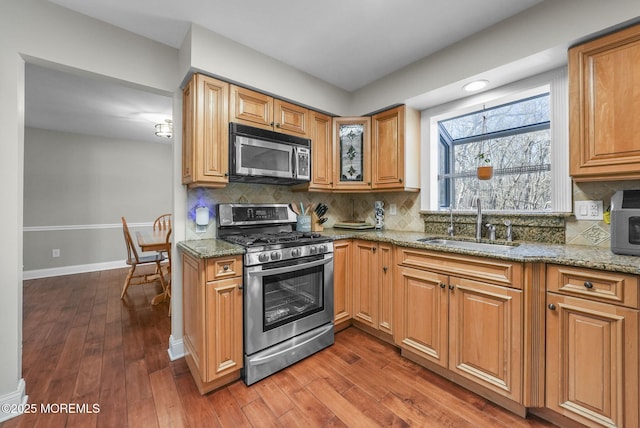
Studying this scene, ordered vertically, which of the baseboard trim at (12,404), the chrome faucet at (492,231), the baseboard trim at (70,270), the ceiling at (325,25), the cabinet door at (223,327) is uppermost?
the ceiling at (325,25)

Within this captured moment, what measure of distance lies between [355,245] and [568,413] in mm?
1642

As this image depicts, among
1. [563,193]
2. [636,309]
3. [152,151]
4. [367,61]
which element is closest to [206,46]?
[367,61]

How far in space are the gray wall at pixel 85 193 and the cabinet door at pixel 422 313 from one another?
432 centimetres

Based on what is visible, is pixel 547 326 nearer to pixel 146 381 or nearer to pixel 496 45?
pixel 496 45

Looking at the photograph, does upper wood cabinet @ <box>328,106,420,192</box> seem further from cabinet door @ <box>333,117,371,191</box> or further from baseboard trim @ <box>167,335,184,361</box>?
baseboard trim @ <box>167,335,184,361</box>

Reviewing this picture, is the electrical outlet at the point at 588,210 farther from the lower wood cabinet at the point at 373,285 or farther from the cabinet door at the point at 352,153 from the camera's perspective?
the cabinet door at the point at 352,153

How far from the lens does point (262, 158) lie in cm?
224

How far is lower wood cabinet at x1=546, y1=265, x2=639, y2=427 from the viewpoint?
122 cm

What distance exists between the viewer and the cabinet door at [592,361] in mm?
1223

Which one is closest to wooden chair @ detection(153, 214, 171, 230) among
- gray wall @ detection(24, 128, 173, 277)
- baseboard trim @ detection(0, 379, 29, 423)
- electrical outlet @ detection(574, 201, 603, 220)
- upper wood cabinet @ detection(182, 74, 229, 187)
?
gray wall @ detection(24, 128, 173, 277)

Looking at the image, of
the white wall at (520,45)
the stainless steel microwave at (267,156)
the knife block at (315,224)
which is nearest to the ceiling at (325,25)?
the white wall at (520,45)

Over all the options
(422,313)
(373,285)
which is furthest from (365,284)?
(422,313)

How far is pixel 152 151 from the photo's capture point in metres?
5.45

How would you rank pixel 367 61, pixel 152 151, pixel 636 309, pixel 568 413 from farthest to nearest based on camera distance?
pixel 152 151 < pixel 367 61 < pixel 568 413 < pixel 636 309
